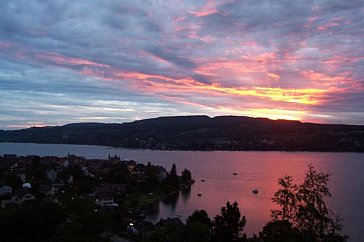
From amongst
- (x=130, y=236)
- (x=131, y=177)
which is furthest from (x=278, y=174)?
(x=130, y=236)

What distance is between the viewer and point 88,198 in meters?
10.8

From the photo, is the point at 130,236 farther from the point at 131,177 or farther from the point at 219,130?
the point at 219,130

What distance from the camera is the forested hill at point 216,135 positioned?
12775 cm

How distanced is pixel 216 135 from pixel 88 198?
135m

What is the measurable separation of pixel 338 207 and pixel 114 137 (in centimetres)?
12964

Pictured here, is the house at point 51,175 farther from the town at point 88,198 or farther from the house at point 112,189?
the house at point 112,189

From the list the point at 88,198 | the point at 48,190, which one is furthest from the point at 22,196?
the point at 88,198

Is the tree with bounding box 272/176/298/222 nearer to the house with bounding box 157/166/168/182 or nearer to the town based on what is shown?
the town

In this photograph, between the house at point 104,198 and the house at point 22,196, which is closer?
the house at point 22,196

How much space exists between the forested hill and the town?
3266 inches

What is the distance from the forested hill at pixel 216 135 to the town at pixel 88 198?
83.0 meters

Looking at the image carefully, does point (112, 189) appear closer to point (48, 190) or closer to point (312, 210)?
point (48, 190)

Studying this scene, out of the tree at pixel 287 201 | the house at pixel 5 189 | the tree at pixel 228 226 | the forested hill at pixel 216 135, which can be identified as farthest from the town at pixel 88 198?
the forested hill at pixel 216 135

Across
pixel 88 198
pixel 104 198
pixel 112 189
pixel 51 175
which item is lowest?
pixel 104 198
